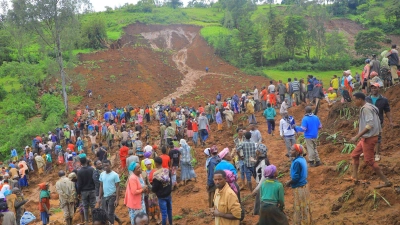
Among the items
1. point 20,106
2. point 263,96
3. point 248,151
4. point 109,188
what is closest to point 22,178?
point 109,188

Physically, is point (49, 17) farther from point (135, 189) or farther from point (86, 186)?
point (135, 189)

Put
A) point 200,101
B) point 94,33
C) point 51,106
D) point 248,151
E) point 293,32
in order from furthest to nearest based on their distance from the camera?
point 293,32 → point 94,33 → point 200,101 → point 51,106 → point 248,151

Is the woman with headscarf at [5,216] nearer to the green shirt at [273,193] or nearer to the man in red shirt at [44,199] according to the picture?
the man in red shirt at [44,199]

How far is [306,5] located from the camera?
221ft

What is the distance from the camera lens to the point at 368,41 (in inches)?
1775

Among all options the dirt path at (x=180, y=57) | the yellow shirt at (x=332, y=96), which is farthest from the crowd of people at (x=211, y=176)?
the dirt path at (x=180, y=57)

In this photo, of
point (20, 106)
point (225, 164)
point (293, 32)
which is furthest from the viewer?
point (293, 32)

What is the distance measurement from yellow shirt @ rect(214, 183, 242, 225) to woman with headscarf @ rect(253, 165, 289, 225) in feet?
1.45

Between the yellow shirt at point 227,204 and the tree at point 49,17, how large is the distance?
24.6m

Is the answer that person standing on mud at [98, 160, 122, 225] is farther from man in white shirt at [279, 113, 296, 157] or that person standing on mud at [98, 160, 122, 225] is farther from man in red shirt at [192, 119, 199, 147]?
man in red shirt at [192, 119, 199, 147]

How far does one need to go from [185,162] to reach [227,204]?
587 centimetres

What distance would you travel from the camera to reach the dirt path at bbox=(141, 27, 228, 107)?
3425 cm

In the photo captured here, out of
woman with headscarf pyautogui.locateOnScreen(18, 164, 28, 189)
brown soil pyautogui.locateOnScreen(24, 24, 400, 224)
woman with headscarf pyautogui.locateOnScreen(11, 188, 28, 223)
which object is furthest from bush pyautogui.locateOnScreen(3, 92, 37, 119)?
woman with headscarf pyautogui.locateOnScreen(11, 188, 28, 223)

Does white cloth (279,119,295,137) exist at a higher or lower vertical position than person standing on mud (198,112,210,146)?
higher
